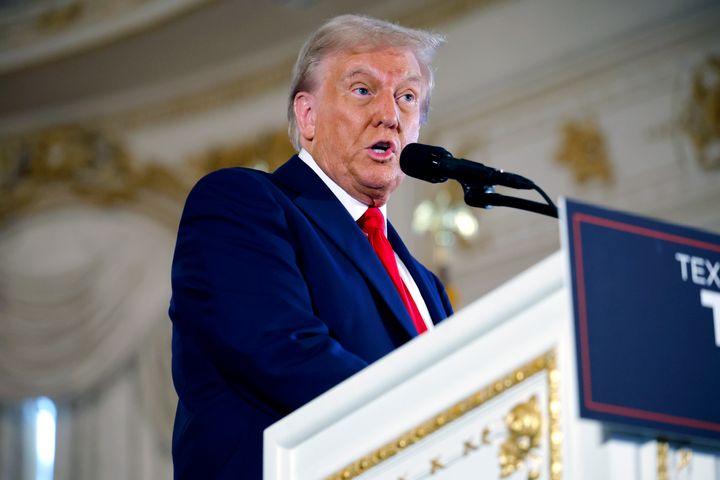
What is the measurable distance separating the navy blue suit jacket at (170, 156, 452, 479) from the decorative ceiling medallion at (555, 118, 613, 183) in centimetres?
468

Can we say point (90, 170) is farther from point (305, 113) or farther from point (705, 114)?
point (305, 113)

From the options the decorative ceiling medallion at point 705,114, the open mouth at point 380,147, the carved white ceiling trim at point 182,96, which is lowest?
the open mouth at point 380,147

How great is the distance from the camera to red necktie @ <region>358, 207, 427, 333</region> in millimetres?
2152

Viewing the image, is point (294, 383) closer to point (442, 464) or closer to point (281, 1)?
point (442, 464)

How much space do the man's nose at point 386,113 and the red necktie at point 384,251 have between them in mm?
177

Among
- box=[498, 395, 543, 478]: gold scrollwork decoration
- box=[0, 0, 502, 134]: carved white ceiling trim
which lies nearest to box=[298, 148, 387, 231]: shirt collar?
box=[498, 395, 543, 478]: gold scrollwork decoration

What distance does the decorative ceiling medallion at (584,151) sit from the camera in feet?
22.1

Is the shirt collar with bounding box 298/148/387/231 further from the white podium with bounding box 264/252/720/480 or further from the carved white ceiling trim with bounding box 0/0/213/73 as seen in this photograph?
the carved white ceiling trim with bounding box 0/0/213/73

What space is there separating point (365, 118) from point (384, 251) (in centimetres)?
32

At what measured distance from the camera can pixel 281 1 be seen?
8195 mm

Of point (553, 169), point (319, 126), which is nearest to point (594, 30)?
point (553, 169)

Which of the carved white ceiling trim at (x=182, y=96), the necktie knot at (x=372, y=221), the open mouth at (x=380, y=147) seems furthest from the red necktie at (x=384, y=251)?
the carved white ceiling trim at (x=182, y=96)

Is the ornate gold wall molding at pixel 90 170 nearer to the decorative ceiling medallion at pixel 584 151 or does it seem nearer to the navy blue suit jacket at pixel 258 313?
the decorative ceiling medallion at pixel 584 151

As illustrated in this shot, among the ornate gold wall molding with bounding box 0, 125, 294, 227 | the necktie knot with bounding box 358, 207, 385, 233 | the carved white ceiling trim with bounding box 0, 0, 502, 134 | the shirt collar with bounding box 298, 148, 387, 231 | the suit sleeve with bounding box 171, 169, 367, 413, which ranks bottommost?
the suit sleeve with bounding box 171, 169, 367, 413
